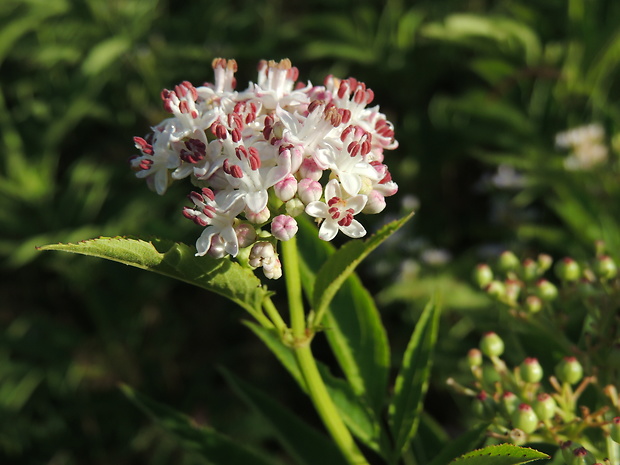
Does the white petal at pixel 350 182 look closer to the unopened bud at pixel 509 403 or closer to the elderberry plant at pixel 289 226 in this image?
the elderberry plant at pixel 289 226

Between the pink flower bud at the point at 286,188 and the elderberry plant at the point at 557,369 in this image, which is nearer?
the pink flower bud at the point at 286,188

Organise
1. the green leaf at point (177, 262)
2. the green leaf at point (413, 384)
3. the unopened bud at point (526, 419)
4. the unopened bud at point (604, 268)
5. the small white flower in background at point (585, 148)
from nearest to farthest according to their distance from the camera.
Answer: the green leaf at point (177, 262), the unopened bud at point (526, 419), the green leaf at point (413, 384), the unopened bud at point (604, 268), the small white flower in background at point (585, 148)

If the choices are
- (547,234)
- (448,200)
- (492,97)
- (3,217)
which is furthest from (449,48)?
(3,217)

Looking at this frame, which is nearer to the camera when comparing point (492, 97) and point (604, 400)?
point (604, 400)

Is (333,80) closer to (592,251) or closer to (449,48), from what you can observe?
(592,251)

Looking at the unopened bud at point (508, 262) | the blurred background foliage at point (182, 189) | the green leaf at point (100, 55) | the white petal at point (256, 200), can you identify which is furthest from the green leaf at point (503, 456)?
the green leaf at point (100, 55)

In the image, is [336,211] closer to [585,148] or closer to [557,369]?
[557,369]
